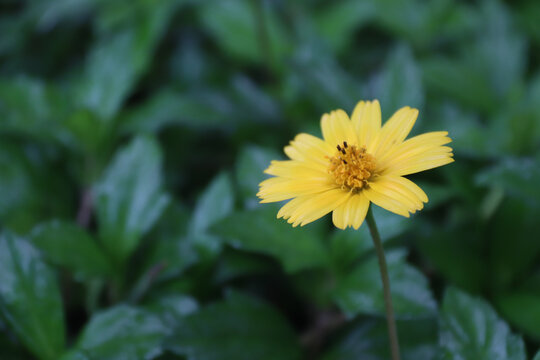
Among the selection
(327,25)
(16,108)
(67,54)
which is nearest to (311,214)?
(16,108)

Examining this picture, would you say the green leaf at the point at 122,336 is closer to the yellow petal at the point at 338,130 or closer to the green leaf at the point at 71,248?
the green leaf at the point at 71,248

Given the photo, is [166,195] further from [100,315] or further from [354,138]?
[354,138]

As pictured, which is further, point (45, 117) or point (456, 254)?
point (45, 117)

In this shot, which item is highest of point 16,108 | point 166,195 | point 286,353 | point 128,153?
point 16,108

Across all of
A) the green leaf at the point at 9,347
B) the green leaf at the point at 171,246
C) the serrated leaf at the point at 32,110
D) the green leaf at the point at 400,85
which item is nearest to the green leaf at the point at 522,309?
the green leaf at the point at 400,85

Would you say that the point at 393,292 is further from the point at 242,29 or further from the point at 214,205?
the point at 242,29

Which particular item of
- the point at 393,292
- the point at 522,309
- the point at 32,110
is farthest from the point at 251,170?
the point at 32,110
